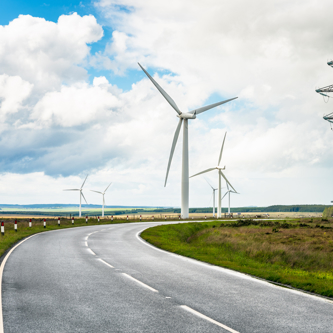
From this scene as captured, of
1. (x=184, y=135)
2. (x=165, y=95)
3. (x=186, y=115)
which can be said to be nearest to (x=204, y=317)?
(x=165, y=95)

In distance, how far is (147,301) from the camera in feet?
25.7

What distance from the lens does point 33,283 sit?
966 cm

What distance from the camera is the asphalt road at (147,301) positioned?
623 cm

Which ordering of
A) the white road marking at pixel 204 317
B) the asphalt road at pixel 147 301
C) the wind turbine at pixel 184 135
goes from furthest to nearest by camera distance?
the wind turbine at pixel 184 135, the asphalt road at pixel 147 301, the white road marking at pixel 204 317

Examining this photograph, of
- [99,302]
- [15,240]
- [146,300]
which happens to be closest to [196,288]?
[146,300]

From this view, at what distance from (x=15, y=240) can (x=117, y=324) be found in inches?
700

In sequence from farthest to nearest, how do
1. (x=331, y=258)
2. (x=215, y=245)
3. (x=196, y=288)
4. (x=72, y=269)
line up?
(x=215, y=245), (x=331, y=258), (x=72, y=269), (x=196, y=288)

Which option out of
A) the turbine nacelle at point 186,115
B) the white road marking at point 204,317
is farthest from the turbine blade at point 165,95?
the white road marking at point 204,317

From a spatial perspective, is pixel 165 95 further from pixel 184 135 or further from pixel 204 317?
pixel 204 317

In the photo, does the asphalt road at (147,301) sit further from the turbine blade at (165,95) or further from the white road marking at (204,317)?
the turbine blade at (165,95)

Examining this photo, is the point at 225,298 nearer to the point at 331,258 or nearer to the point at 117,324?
the point at 117,324

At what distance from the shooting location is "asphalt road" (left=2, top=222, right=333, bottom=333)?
6234mm

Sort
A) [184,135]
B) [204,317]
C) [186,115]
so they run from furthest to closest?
[186,115] < [184,135] < [204,317]

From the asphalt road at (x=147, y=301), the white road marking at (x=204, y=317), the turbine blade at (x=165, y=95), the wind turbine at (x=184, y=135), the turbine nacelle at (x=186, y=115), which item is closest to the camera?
the white road marking at (x=204, y=317)
